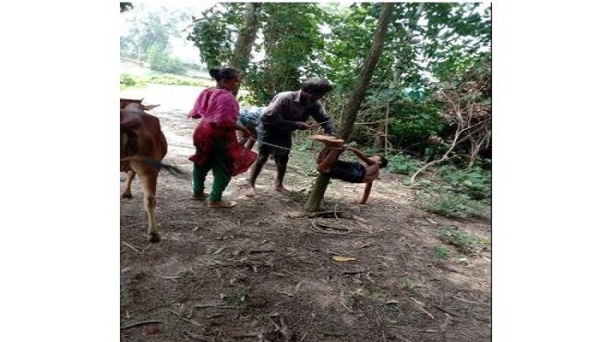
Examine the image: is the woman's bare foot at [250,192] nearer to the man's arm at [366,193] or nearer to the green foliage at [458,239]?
the man's arm at [366,193]

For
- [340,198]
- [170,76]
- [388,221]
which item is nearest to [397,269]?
[388,221]

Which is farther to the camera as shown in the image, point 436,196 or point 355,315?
point 436,196

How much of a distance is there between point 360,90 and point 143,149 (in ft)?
4.27

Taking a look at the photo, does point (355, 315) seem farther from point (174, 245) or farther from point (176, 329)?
point (174, 245)

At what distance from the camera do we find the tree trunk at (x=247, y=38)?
183 cm

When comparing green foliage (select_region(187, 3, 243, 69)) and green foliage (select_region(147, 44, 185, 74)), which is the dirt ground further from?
green foliage (select_region(187, 3, 243, 69))

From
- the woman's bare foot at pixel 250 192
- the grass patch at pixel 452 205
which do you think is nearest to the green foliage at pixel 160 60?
the woman's bare foot at pixel 250 192

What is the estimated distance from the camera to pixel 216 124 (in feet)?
7.08

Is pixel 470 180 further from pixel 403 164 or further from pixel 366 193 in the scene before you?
pixel 366 193

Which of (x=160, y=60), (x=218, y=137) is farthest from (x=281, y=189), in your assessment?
(x=160, y=60)

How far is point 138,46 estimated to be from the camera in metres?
1.65

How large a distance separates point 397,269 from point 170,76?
5.02ft

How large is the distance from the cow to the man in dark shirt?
73cm

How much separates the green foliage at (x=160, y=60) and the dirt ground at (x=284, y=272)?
5.0 inches
